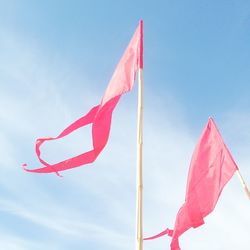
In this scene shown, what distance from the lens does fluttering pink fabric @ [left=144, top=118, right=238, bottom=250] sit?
18.3m

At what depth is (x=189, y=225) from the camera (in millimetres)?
18125

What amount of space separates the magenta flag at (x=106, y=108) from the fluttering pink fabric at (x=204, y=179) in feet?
14.6

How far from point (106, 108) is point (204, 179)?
19.1 feet

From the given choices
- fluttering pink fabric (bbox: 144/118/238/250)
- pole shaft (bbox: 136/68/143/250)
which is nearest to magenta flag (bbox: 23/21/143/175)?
pole shaft (bbox: 136/68/143/250)

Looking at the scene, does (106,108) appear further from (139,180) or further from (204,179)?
(204,179)

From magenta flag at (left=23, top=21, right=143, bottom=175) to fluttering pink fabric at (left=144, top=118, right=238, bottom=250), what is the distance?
444 centimetres

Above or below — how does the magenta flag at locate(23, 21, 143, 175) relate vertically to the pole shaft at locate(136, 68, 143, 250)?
above

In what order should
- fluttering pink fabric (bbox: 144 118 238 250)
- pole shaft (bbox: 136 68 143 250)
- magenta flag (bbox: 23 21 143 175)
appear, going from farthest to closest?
1. fluttering pink fabric (bbox: 144 118 238 250)
2. magenta flag (bbox: 23 21 143 175)
3. pole shaft (bbox: 136 68 143 250)

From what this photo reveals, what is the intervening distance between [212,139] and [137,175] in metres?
8.70

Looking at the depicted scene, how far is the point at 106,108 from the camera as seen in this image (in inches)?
669

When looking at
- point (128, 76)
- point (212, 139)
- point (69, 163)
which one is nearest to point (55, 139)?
point (69, 163)

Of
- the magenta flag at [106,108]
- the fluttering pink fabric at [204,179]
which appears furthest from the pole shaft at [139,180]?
the fluttering pink fabric at [204,179]

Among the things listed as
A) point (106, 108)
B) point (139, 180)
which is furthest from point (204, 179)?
point (139, 180)

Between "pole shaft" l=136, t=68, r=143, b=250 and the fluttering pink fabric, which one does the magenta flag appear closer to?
"pole shaft" l=136, t=68, r=143, b=250
